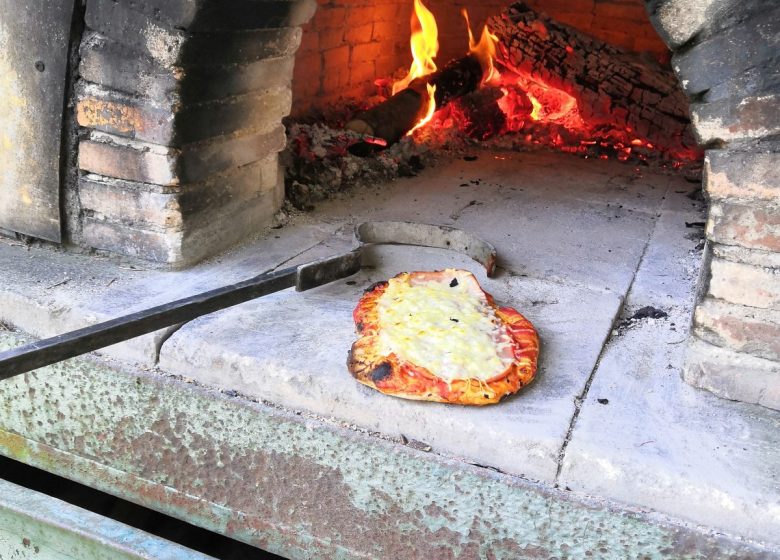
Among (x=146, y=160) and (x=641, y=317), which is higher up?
(x=146, y=160)

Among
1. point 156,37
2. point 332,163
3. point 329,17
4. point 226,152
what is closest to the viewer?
point 156,37

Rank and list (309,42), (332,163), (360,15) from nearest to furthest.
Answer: (332,163) → (309,42) → (360,15)

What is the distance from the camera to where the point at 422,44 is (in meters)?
4.59

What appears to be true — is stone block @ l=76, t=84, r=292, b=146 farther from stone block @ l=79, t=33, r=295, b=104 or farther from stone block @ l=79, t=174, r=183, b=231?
stone block @ l=79, t=174, r=183, b=231

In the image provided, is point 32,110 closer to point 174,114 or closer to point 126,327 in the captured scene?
point 174,114

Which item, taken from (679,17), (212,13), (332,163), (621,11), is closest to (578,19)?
(621,11)

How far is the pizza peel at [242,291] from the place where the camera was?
4.91ft

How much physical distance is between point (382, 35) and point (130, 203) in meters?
2.84

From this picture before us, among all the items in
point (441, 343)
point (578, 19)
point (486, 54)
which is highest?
point (578, 19)

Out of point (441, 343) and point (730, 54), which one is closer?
point (730, 54)

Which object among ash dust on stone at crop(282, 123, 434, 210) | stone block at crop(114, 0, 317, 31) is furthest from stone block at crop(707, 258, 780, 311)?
ash dust on stone at crop(282, 123, 434, 210)

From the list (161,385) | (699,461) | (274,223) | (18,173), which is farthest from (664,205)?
(18,173)

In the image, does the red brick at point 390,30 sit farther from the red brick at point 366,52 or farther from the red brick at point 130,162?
the red brick at point 130,162

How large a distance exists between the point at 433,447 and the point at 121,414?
876 mm
